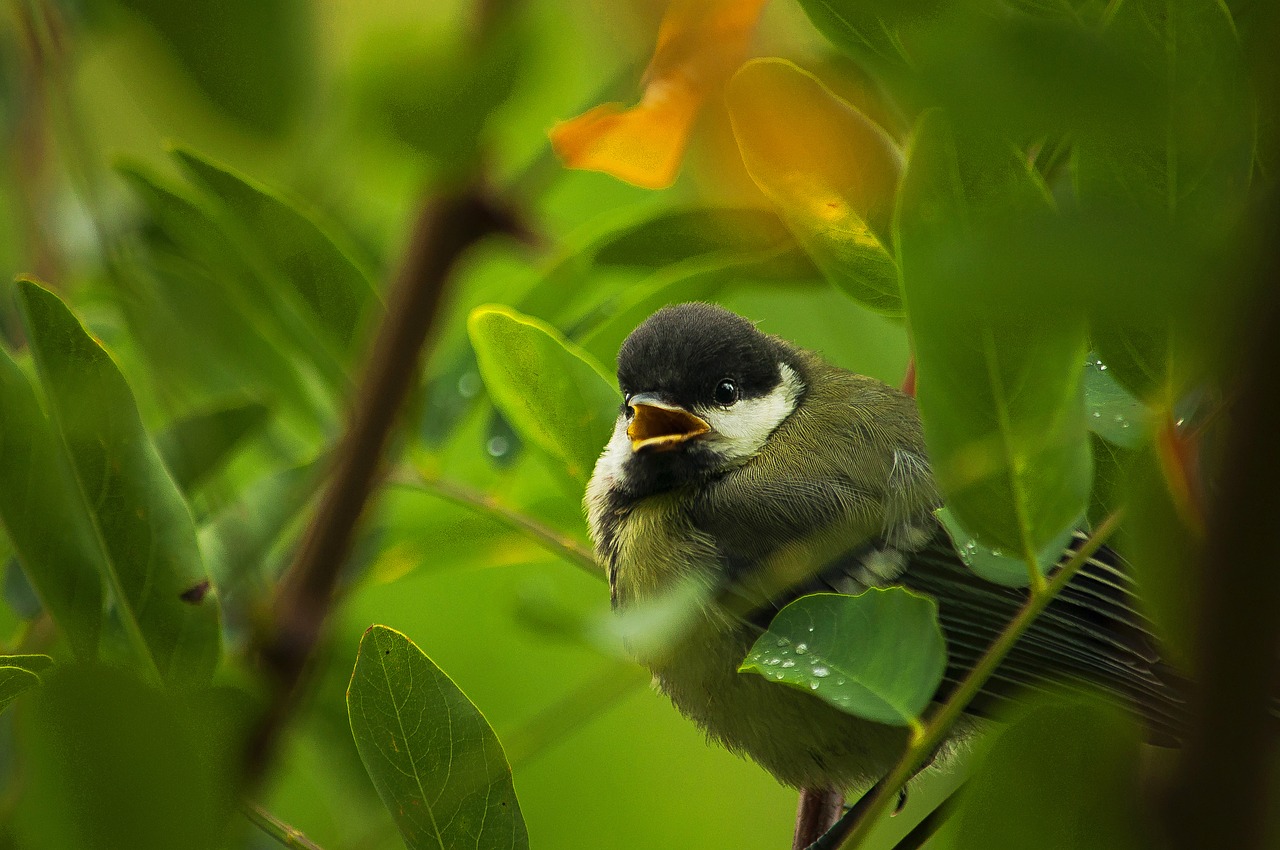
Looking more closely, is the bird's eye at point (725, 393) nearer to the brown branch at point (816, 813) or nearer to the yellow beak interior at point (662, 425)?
the yellow beak interior at point (662, 425)

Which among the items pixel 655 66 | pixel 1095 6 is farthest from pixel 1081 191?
pixel 655 66

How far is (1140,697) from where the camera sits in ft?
3.90

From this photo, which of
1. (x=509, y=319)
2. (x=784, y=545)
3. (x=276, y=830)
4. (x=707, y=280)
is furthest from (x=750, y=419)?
(x=276, y=830)

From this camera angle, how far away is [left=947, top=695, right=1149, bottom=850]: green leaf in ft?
1.66

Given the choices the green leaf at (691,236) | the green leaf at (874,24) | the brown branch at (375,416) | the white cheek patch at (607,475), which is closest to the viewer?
the green leaf at (874,24)

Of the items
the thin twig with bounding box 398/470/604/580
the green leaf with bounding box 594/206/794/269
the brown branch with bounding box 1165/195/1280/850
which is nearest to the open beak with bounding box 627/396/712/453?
the thin twig with bounding box 398/470/604/580

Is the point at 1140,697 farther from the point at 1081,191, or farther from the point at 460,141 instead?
the point at 460,141

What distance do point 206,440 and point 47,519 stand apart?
0.32 metres

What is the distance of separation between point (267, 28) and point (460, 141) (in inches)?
3.7

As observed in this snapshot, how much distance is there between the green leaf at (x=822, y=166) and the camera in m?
0.89

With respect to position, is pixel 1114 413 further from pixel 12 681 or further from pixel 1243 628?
pixel 12 681

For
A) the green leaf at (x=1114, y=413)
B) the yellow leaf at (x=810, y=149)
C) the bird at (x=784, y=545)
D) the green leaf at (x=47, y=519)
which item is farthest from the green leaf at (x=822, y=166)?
the green leaf at (x=47, y=519)

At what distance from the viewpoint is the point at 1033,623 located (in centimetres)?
135

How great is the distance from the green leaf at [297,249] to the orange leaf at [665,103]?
0.31 meters
